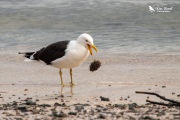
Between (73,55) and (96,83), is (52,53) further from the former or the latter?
(96,83)

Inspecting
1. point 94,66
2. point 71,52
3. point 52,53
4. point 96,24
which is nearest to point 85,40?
point 71,52

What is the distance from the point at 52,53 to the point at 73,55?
53 centimetres

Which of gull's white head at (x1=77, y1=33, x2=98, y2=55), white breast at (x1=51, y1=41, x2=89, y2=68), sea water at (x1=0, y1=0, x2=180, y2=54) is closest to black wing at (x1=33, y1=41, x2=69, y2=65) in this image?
white breast at (x1=51, y1=41, x2=89, y2=68)

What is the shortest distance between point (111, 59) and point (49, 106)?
13.9 feet

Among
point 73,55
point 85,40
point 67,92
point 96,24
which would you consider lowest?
point 67,92

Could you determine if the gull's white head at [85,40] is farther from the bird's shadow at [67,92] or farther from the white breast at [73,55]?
the bird's shadow at [67,92]

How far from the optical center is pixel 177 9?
1670 cm

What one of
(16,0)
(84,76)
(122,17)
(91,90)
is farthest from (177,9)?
(91,90)

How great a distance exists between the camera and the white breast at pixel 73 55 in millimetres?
8648

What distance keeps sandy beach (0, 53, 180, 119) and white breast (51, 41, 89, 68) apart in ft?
1.13

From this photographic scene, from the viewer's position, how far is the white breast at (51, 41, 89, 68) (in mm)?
8648

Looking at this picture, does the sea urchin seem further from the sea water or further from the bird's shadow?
the sea water

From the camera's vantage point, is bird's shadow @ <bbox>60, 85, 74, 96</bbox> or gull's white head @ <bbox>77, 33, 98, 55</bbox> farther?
gull's white head @ <bbox>77, 33, 98, 55</bbox>

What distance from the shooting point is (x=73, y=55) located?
340 inches
